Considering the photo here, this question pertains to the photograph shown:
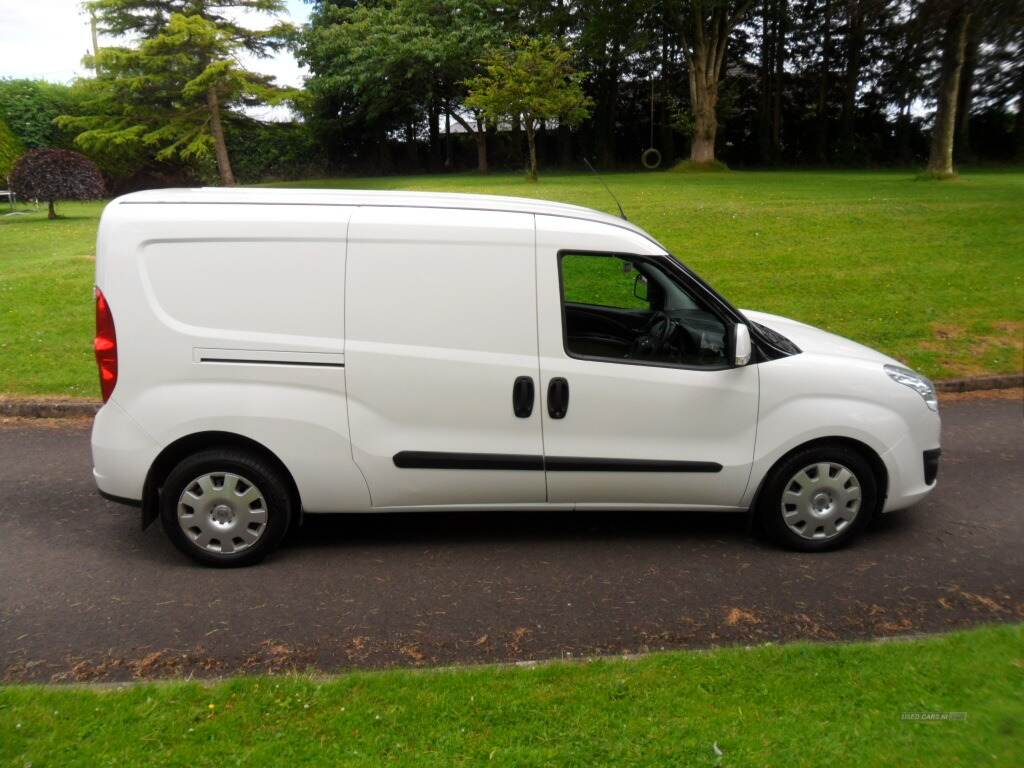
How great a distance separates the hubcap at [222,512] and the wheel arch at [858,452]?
110 inches

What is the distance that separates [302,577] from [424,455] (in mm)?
924

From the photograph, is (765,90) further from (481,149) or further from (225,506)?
(225,506)

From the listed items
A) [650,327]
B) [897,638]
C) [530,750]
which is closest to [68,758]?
[530,750]

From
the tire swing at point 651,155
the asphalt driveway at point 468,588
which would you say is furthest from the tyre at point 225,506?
the tire swing at point 651,155

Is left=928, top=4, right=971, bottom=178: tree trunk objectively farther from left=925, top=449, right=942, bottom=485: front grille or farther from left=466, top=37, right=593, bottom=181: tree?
left=925, top=449, right=942, bottom=485: front grille

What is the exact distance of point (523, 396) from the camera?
4.57 metres

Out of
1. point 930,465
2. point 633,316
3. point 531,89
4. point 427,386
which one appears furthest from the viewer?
point 531,89

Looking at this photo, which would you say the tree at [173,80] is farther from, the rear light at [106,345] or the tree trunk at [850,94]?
the rear light at [106,345]

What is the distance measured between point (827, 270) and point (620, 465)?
29.3 feet

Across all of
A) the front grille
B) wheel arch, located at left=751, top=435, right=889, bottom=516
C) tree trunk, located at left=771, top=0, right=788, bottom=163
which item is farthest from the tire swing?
wheel arch, located at left=751, top=435, right=889, bottom=516

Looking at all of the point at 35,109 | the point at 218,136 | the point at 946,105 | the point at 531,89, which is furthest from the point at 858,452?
the point at 35,109

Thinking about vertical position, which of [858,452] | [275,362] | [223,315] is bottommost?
[858,452]

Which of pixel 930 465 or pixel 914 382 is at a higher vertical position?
pixel 914 382

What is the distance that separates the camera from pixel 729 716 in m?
3.07
